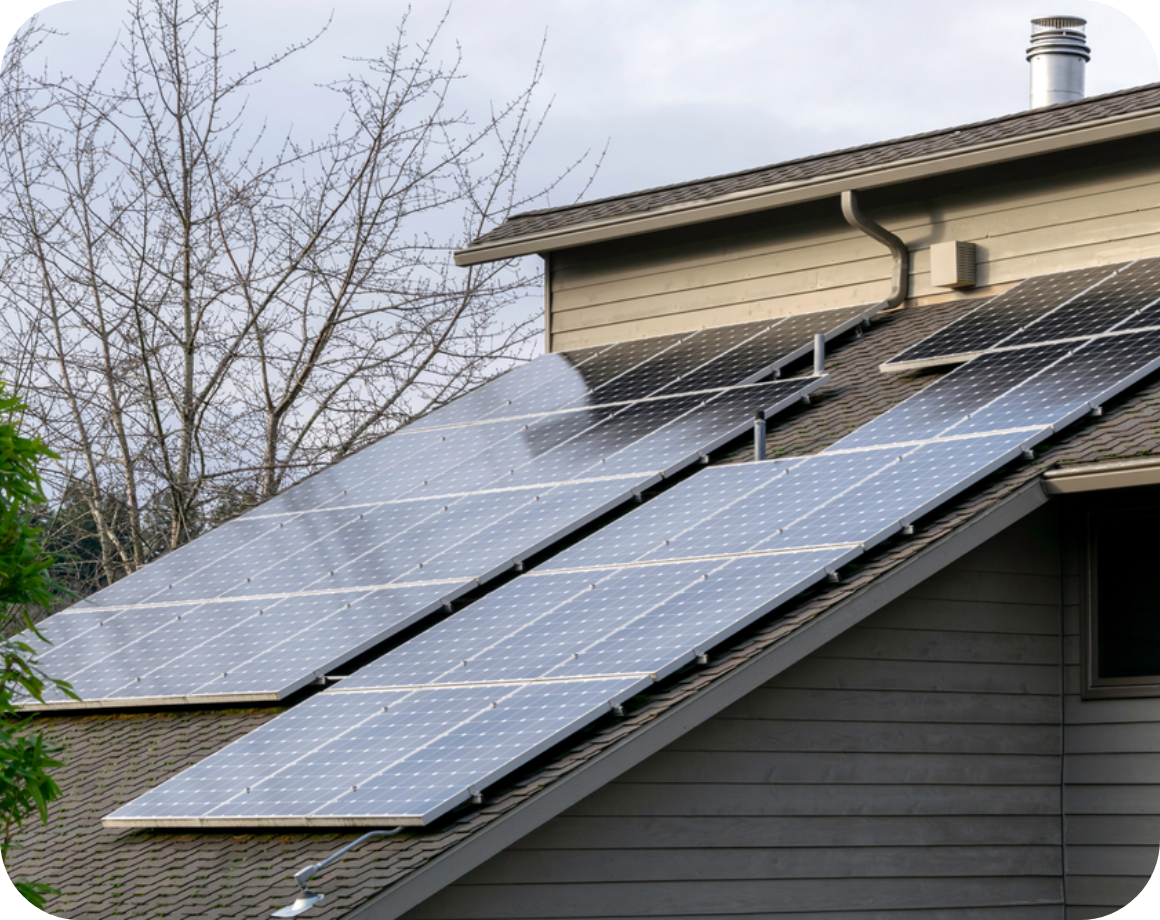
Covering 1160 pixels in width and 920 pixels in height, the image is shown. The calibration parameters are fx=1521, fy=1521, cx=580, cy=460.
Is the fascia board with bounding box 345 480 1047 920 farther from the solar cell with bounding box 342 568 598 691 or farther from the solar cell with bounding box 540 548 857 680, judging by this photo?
the solar cell with bounding box 342 568 598 691

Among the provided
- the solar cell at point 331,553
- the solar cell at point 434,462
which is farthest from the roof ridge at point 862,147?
the solar cell at point 331,553

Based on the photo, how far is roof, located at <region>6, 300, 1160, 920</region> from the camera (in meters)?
7.28

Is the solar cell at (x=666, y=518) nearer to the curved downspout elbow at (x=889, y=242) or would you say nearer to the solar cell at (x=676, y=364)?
the solar cell at (x=676, y=364)

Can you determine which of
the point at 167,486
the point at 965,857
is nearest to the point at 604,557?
the point at 965,857

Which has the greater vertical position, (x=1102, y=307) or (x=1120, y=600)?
(x=1102, y=307)

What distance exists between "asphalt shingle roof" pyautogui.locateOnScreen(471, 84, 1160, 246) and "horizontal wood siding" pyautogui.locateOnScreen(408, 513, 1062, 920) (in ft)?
12.9

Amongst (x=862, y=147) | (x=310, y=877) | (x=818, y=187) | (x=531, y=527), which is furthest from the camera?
(x=862, y=147)

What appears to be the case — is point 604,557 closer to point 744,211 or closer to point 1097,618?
point 1097,618

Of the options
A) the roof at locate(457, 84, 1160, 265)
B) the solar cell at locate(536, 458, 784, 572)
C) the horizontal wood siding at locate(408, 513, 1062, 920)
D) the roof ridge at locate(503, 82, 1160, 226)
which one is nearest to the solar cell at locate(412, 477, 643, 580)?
the solar cell at locate(536, 458, 784, 572)

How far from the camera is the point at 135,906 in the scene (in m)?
7.77

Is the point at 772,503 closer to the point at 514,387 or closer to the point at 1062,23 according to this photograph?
the point at 514,387

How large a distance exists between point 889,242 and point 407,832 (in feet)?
24.9

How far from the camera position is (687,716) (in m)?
7.89

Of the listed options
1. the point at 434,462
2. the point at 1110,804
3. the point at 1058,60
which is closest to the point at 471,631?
the point at 434,462
